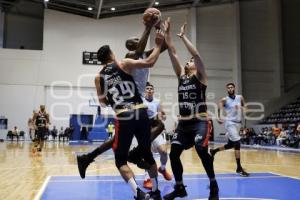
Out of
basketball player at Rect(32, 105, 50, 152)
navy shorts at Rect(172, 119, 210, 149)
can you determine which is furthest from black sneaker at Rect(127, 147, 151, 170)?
basketball player at Rect(32, 105, 50, 152)

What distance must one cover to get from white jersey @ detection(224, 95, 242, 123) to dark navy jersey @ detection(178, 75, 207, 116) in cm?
330

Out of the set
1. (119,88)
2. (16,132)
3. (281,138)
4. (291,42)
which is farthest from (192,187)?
(291,42)

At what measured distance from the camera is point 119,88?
168 inches

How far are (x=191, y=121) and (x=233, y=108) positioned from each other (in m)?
3.54

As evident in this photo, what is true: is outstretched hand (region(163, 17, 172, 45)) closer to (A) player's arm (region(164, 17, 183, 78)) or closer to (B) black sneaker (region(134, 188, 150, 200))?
(A) player's arm (region(164, 17, 183, 78))

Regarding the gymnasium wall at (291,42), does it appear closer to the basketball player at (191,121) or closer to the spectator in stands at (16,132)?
the spectator in stands at (16,132)

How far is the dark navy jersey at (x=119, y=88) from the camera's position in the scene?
4254mm

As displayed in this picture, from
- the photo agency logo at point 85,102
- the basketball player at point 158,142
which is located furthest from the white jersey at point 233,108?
the photo agency logo at point 85,102

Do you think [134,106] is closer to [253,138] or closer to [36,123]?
[36,123]

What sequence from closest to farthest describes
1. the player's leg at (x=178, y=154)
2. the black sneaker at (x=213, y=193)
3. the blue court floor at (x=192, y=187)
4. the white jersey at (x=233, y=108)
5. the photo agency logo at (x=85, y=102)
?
the black sneaker at (x=213, y=193)
the player's leg at (x=178, y=154)
the blue court floor at (x=192, y=187)
the white jersey at (x=233, y=108)
the photo agency logo at (x=85, y=102)

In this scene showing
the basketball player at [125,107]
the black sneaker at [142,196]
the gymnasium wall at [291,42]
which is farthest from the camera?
the gymnasium wall at [291,42]

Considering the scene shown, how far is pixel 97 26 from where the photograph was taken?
100 feet

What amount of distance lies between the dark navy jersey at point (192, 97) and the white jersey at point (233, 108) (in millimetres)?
3301

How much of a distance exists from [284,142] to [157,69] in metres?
12.9
